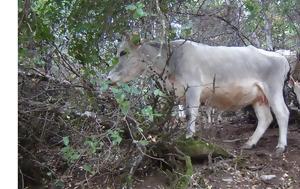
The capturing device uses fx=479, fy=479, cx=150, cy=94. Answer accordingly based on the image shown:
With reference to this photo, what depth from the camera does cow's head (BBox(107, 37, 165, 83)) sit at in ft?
15.5

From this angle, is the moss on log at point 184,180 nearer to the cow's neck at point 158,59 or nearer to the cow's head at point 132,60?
the cow's neck at point 158,59

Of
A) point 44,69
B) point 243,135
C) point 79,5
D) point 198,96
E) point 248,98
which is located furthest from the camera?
point 243,135

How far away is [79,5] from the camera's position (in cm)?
394

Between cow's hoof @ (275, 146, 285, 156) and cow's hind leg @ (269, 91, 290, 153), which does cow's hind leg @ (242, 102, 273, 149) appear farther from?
cow's hoof @ (275, 146, 285, 156)

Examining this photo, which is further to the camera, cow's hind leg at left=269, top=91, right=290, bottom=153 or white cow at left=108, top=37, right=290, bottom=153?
cow's hind leg at left=269, top=91, right=290, bottom=153

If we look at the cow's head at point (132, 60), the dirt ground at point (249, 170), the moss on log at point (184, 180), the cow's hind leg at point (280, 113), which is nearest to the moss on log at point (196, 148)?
the dirt ground at point (249, 170)

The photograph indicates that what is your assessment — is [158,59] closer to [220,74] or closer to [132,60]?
[132,60]

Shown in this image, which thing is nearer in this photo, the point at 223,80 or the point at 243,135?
the point at 223,80

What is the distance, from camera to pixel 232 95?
5.05 meters

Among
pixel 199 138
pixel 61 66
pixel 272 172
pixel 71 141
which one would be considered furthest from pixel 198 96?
pixel 71 141

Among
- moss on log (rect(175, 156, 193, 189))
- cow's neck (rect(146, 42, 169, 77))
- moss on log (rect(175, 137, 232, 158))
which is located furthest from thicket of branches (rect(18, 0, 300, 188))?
cow's neck (rect(146, 42, 169, 77))

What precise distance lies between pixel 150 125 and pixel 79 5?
1.16 m

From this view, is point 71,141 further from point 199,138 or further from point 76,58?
point 199,138

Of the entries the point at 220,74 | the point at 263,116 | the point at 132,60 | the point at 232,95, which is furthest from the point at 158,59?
the point at 263,116
